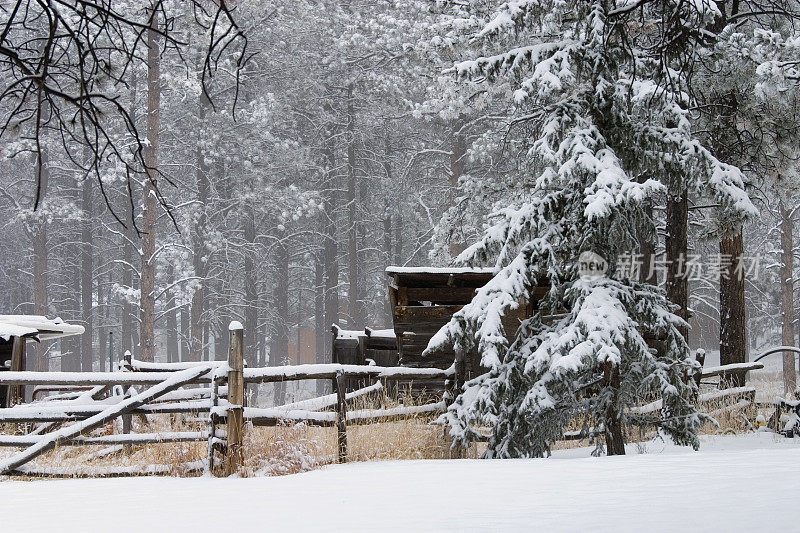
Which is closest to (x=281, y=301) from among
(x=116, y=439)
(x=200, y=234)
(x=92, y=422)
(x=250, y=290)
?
(x=250, y=290)

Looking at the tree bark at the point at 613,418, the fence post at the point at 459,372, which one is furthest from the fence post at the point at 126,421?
the tree bark at the point at 613,418

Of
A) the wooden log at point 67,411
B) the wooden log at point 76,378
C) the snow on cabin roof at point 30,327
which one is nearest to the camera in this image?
the wooden log at point 67,411

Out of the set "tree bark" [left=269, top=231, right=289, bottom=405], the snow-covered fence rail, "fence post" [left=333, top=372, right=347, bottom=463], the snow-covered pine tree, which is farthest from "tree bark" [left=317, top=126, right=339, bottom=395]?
"fence post" [left=333, top=372, right=347, bottom=463]

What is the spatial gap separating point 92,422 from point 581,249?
232 inches

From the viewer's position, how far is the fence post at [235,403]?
323 inches

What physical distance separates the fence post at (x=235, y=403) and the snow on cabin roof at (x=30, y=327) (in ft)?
26.9

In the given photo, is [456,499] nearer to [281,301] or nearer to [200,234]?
[200,234]

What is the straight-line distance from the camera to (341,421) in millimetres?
9242

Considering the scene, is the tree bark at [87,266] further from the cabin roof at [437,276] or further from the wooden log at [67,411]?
the wooden log at [67,411]

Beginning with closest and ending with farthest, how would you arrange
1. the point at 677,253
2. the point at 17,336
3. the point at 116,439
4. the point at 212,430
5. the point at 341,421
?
the point at 212,430 → the point at 116,439 → the point at 341,421 → the point at 677,253 → the point at 17,336

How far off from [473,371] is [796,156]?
793 centimetres

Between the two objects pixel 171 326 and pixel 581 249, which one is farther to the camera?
pixel 171 326

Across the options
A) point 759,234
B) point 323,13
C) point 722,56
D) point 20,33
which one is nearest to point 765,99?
point 722,56

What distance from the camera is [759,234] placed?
37.5m
